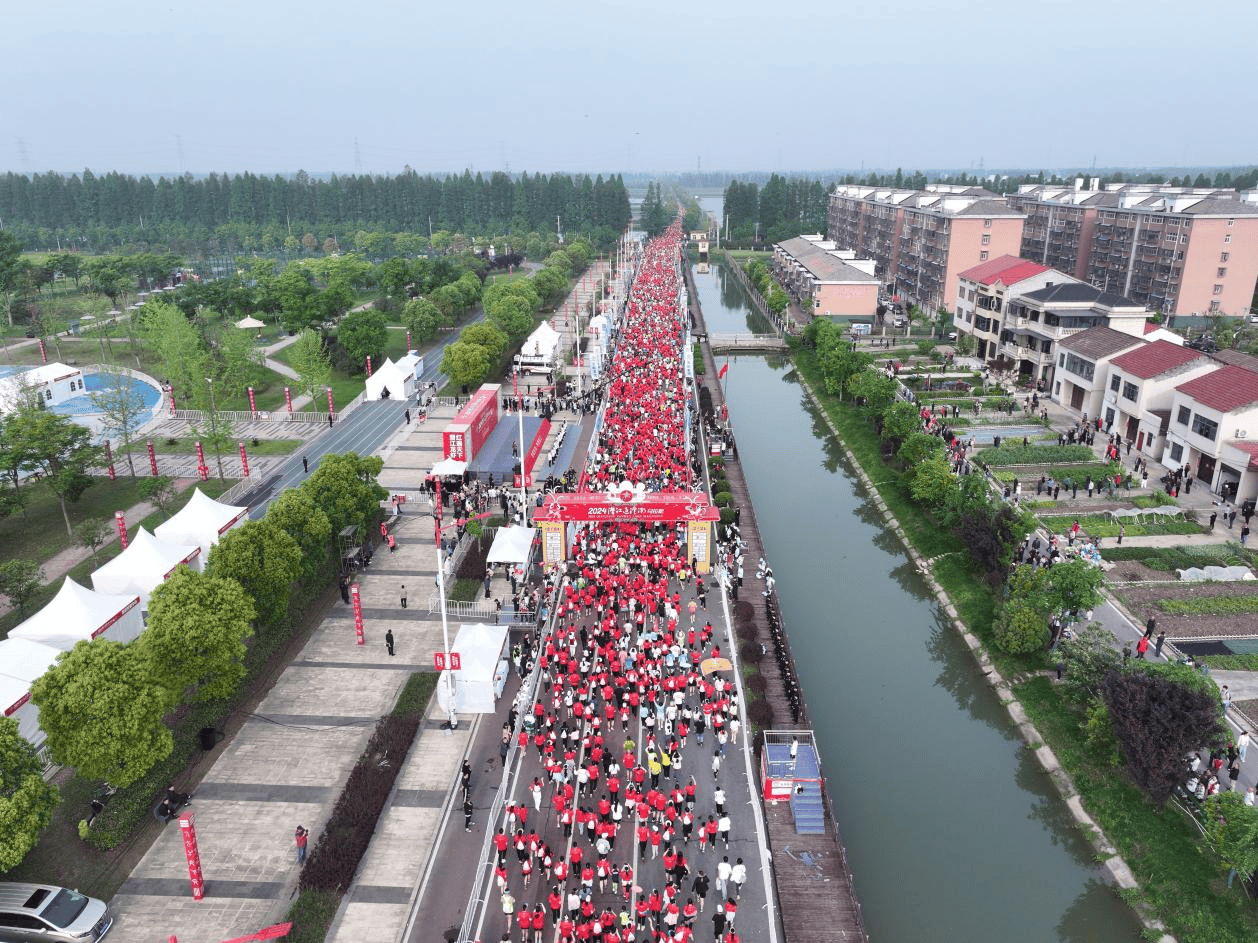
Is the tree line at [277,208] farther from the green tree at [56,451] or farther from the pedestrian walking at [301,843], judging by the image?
the pedestrian walking at [301,843]

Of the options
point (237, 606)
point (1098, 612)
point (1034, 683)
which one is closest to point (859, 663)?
point (1034, 683)

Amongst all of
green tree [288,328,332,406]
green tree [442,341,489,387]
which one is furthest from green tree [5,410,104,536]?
green tree [442,341,489,387]

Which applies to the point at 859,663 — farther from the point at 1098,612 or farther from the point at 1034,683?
the point at 1098,612

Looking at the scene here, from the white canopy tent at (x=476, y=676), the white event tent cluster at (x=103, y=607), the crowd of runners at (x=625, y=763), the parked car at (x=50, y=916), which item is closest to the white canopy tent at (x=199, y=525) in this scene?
the white event tent cluster at (x=103, y=607)

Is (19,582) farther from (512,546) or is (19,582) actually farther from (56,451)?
(512,546)

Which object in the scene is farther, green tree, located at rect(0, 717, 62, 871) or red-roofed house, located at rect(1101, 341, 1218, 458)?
red-roofed house, located at rect(1101, 341, 1218, 458)

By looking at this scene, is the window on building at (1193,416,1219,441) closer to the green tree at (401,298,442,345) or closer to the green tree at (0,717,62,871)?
the green tree at (0,717,62,871)
